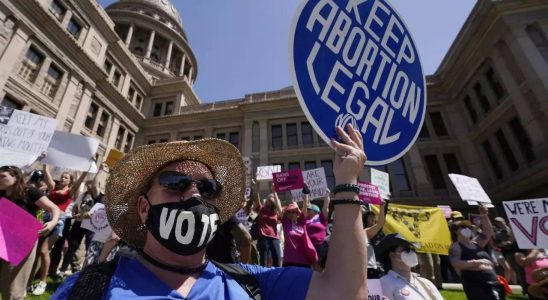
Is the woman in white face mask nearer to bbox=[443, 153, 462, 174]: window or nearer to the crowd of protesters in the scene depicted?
the crowd of protesters

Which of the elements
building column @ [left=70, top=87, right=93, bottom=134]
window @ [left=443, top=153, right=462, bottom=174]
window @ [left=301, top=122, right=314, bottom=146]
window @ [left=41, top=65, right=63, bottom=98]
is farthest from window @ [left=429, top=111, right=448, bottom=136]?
window @ [left=41, top=65, right=63, bottom=98]

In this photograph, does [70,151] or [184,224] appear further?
[70,151]

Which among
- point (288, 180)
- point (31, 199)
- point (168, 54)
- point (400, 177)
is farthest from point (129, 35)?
point (31, 199)

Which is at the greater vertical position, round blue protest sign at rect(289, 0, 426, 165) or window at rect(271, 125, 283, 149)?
window at rect(271, 125, 283, 149)

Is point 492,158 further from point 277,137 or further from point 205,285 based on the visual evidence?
point 205,285

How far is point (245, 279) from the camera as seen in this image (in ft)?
4.76

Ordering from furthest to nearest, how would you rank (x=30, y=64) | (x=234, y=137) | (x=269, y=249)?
(x=234, y=137) < (x=30, y=64) < (x=269, y=249)

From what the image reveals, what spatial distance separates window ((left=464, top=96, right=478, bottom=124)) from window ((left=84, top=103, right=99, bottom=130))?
2927 cm

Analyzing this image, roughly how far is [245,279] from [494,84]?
24.5m

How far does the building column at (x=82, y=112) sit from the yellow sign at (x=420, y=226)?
68.7 feet

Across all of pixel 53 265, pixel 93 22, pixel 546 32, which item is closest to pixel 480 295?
pixel 53 265

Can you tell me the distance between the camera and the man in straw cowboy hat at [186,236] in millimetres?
1139

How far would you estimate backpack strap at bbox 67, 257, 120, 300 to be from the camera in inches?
43.8

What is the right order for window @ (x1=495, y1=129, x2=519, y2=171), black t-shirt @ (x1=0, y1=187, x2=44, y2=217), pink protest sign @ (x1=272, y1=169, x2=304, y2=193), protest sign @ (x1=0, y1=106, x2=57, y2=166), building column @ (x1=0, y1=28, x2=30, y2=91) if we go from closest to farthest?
black t-shirt @ (x1=0, y1=187, x2=44, y2=217), protest sign @ (x1=0, y1=106, x2=57, y2=166), pink protest sign @ (x1=272, y1=169, x2=304, y2=193), building column @ (x1=0, y1=28, x2=30, y2=91), window @ (x1=495, y1=129, x2=519, y2=171)
